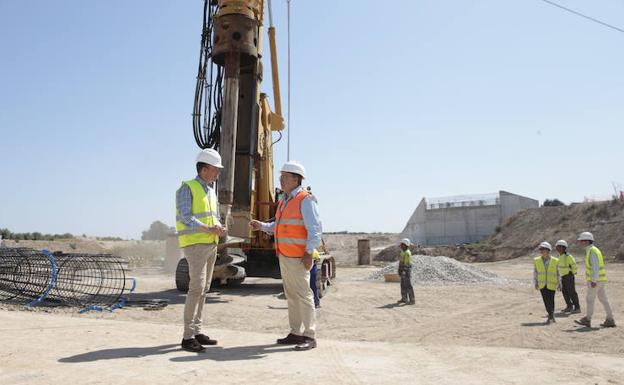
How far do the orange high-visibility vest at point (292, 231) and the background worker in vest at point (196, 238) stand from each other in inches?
28.3

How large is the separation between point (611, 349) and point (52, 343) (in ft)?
23.5

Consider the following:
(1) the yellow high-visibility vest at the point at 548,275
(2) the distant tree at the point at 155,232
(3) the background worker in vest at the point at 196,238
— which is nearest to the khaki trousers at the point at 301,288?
(3) the background worker in vest at the point at 196,238

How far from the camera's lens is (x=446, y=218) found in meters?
47.2

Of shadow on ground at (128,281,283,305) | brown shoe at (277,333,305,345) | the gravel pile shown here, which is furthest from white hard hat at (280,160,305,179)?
the gravel pile

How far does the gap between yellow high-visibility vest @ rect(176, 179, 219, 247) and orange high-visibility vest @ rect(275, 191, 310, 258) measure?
74 centimetres

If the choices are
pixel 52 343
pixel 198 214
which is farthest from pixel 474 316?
pixel 52 343

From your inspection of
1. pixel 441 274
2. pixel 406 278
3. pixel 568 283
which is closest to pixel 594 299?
pixel 568 283

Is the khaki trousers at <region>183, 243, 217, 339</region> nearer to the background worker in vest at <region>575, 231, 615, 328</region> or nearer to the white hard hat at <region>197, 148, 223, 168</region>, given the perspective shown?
the white hard hat at <region>197, 148, 223, 168</region>

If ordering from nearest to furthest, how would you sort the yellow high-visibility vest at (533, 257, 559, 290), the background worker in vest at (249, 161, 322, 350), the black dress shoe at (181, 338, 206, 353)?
the black dress shoe at (181, 338, 206, 353) → the background worker in vest at (249, 161, 322, 350) → the yellow high-visibility vest at (533, 257, 559, 290)

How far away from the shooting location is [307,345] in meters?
5.09

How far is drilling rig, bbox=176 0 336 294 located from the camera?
11.2 metres

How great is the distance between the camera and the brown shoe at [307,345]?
199 inches

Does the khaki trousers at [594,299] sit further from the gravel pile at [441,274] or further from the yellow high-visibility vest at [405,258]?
the gravel pile at [441,274]

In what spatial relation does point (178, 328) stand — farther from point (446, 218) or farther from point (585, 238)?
point (446, 218)
